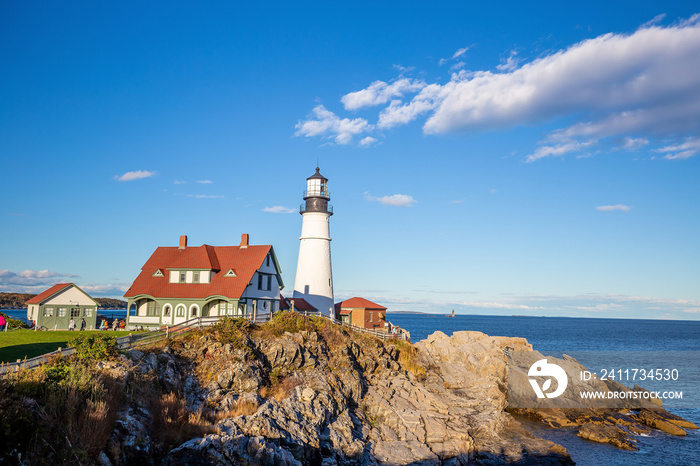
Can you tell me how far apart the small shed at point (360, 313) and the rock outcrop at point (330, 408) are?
1337cm

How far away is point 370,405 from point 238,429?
1035cm

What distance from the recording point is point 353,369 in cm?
A: 2838

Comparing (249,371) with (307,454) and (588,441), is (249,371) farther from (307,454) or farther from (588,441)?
(588,441)

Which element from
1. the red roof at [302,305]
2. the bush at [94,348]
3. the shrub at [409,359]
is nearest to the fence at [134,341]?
the bush at [94,348]

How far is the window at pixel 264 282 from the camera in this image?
37.8 meters

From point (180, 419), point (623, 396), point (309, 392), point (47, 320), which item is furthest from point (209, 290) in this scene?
point (623, 396)

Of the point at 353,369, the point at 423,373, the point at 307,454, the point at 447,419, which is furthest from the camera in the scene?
the point at 423,373

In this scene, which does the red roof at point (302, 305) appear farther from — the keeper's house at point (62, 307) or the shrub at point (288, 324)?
the keeper's house at point (62, 307)

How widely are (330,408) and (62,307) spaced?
83.7ft

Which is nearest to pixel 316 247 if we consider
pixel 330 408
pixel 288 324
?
pixel 288 324

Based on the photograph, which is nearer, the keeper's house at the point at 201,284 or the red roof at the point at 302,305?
the keeper's house at the point at 201,284

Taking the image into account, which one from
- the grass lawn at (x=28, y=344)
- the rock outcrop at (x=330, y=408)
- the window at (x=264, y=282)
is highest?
the window at (x=264, y=282)

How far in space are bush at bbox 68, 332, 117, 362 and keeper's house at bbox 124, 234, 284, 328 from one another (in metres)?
14.9

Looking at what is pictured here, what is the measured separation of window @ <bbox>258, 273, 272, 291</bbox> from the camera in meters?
37.8
